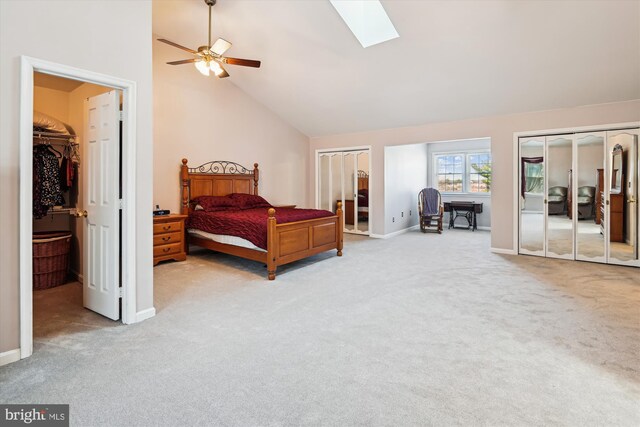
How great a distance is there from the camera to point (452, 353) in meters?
2.29

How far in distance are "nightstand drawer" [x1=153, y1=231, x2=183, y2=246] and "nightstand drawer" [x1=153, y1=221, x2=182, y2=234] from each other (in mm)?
59

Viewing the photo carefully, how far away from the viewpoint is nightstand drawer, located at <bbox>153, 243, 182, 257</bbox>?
482 cm

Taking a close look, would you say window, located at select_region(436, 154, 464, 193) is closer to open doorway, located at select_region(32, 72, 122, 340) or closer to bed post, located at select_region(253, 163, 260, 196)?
bed post, located at select_region(253, 163, 260, 196)

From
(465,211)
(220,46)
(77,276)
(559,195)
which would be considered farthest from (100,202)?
(465,211)

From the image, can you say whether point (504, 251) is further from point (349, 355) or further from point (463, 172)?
point (349, 355)

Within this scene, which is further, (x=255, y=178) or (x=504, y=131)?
(x=255, y=178)

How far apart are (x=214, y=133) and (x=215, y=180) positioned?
35.1 inches

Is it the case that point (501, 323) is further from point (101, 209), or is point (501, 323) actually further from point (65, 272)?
point (65, 272)

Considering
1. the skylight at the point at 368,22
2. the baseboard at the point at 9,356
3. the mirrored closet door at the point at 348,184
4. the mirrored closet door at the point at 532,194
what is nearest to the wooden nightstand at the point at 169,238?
the baseboard at the point at 9,356

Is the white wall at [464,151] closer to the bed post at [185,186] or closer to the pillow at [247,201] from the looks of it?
the pillow at [247,201]

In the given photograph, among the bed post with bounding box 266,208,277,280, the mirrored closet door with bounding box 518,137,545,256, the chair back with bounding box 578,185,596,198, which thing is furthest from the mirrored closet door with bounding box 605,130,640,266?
the bed post with bounding box 266,208,277,280

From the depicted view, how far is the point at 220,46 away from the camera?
377cm

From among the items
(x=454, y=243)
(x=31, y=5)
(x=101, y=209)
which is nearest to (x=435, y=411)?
(x=101, y=209)

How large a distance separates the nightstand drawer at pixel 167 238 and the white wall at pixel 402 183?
13.9 ft
